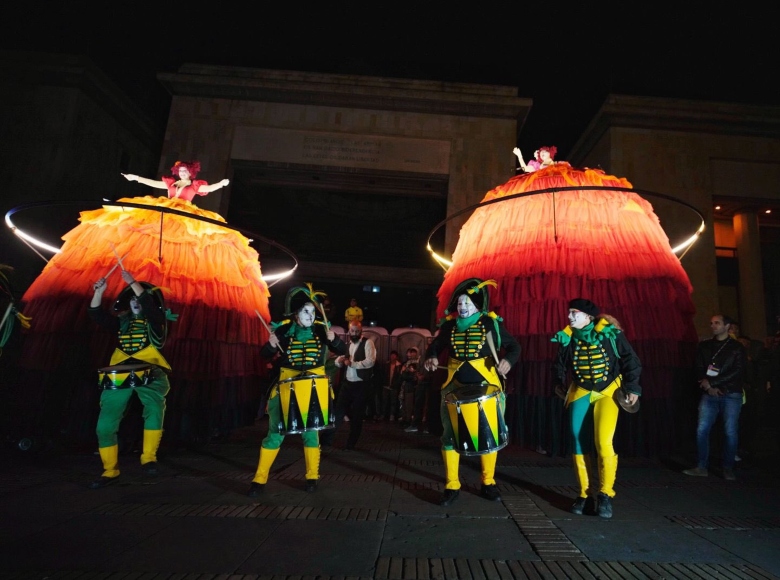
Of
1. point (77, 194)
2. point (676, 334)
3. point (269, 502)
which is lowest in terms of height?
point (269, 502)

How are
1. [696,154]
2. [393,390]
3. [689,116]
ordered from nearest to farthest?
[393,390], [689,116], [696,154]

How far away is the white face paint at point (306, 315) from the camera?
4.68 metres

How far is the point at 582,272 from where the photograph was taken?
6.12 metres

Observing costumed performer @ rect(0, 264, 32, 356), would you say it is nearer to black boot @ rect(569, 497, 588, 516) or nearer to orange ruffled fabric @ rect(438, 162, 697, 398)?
orange ruffled fabric @ rect(438, 162, 697, 398)

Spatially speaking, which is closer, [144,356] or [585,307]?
[585,307]

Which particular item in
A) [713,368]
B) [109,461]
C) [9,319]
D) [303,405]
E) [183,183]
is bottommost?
[109,461]

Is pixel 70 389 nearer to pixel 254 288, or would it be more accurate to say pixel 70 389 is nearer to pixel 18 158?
pixel 254 288

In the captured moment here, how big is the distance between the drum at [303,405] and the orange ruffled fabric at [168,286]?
2400 mm

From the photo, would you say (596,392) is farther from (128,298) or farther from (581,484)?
(128,298)

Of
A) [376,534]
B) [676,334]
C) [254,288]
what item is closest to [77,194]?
[254,288]

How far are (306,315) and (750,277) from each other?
1857 cm

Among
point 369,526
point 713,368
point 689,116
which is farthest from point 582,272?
point 689,116

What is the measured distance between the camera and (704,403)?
5609 millimetres

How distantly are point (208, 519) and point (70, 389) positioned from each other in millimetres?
4096
